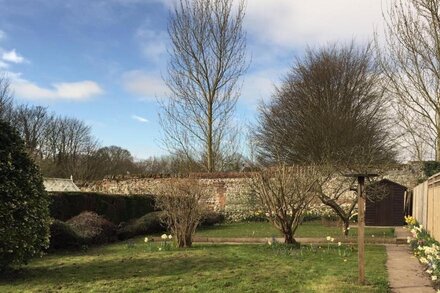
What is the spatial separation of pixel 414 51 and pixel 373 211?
8811mm

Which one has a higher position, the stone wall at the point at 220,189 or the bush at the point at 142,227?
the stone wall at the point at 220,189

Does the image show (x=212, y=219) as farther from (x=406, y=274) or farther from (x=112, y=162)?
(x=112, y=162)

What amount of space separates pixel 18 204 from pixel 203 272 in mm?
3370

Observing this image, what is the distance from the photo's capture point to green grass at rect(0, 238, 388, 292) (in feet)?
23.6

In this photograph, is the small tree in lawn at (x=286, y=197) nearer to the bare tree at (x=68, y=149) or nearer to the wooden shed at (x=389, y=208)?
the wooden shed at (x=389, y=208)

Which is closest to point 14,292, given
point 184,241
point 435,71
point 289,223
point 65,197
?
point 184,241

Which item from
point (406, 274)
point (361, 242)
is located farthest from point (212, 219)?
point (361, 242)

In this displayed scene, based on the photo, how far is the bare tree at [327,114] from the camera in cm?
3116

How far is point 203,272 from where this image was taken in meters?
8.39

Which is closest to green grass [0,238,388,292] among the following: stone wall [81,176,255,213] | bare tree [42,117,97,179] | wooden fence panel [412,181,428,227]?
wooden fence panel [412,181,428,227]

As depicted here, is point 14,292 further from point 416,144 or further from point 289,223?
point 416,144

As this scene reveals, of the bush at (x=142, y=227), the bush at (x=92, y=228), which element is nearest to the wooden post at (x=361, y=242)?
the bush at (x=92, y=228)

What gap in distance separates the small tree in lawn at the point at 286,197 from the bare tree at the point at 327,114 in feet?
59.4

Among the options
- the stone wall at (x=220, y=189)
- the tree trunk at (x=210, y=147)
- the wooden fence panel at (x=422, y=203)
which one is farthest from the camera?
the tree trunk at (x=210, y=147)
